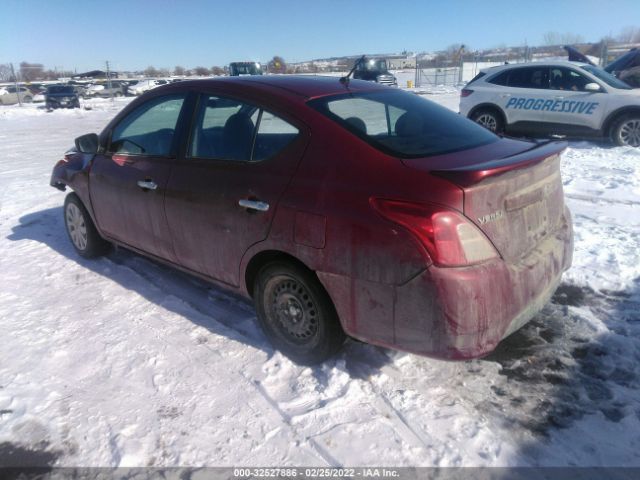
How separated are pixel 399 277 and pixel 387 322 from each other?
284 mm

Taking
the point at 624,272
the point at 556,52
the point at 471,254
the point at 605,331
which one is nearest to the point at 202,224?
the point at 471,254

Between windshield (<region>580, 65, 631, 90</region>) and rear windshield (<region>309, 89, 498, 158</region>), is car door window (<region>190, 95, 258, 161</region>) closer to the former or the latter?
rear windshield (<region>309, 89, 498, 158</region>)

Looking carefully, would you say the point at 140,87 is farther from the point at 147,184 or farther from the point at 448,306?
the point at 448,306

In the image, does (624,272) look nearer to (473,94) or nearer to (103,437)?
(103,437)

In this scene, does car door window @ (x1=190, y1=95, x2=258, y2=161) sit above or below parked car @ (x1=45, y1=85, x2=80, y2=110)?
above

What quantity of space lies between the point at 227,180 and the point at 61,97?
89.9 feet

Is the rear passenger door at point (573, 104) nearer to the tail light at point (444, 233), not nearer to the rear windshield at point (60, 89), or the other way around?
the tail light at point (444, 233)

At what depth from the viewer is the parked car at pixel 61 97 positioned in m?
26.3

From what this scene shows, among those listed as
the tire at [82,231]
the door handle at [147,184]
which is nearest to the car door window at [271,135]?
the door handle at [147,184]

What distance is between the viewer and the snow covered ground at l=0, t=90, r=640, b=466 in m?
2.49

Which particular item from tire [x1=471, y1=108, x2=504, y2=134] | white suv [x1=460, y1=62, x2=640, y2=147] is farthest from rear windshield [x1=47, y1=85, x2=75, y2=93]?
tire [x1=471, y1=108, x2=504, y2=134]

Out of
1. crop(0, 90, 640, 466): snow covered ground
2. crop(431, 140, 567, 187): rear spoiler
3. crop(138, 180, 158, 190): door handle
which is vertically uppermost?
crop(431, 140, 567, 187): rear spoiler

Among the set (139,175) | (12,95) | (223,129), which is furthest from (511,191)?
(12,95)

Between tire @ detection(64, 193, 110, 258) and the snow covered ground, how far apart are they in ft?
1.44
